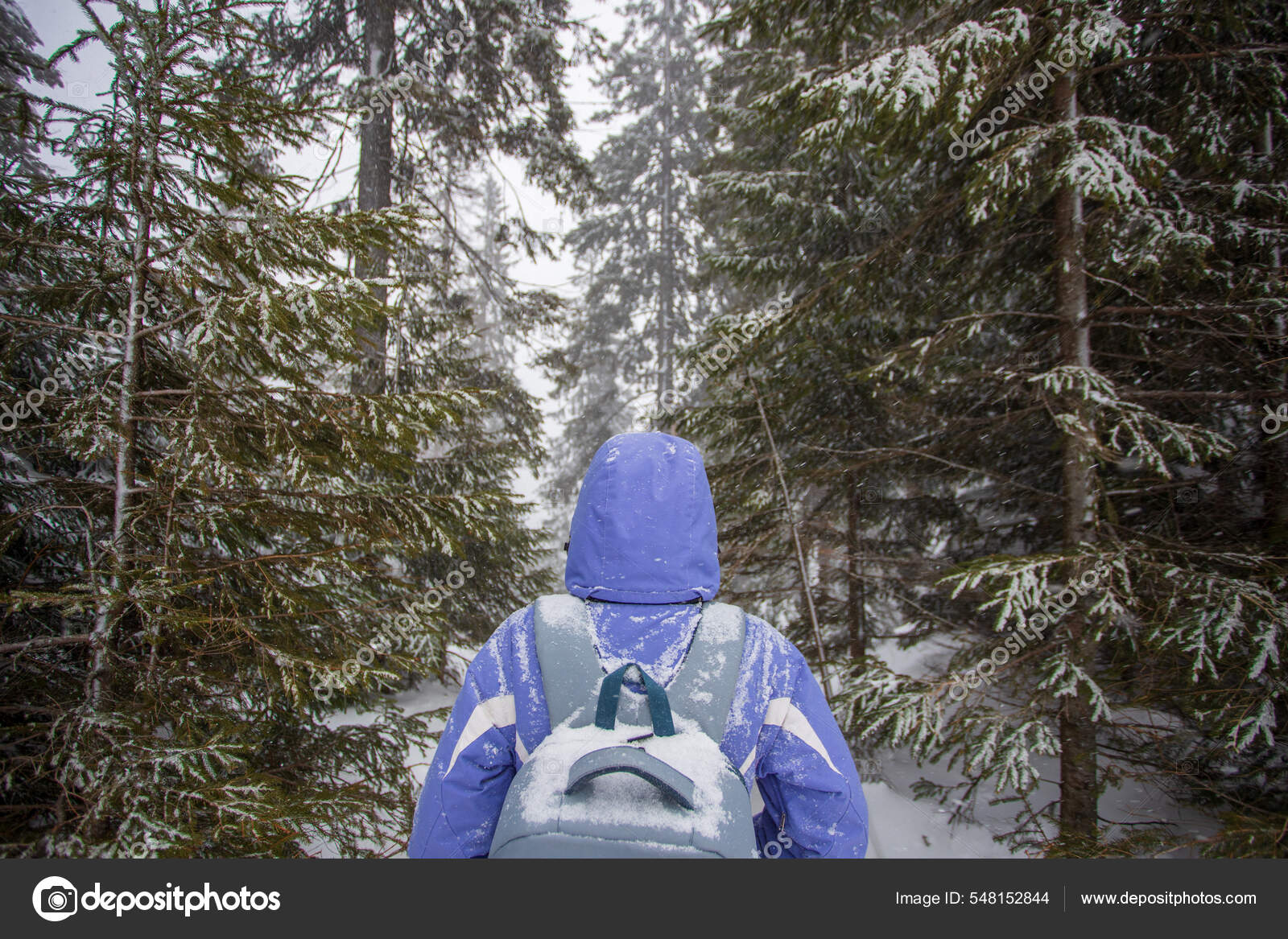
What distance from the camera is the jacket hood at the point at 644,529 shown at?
1872mm

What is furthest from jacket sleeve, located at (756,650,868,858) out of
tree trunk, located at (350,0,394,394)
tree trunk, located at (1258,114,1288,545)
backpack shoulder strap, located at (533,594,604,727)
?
tree trunk, located at (350,0,394,394)

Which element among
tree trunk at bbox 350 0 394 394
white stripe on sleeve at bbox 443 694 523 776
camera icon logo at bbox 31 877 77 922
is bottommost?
camera icon logo at bbox 31 877 77 922

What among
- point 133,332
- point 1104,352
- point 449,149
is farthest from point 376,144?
point 1104,352

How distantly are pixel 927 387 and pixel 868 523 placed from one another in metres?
2.92

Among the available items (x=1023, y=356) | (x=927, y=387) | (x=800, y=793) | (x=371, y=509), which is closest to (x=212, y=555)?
(x=371, y=509)

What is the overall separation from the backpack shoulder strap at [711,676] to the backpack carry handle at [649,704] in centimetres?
8

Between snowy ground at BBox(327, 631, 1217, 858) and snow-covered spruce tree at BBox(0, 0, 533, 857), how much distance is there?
248 centimetres

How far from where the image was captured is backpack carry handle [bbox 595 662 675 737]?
5.16 feet

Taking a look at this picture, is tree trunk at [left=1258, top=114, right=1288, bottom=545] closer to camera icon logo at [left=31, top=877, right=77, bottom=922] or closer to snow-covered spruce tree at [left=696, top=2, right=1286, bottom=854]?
snow-covered spruce tree at [left=696, top=2, right=1286, bottom=854]

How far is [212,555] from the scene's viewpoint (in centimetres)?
332

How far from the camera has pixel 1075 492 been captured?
4465 mm

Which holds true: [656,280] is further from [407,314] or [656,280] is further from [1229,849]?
[1229,849]

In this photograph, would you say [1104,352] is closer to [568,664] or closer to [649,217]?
[568,664]

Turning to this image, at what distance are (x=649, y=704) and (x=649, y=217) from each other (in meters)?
18.3
